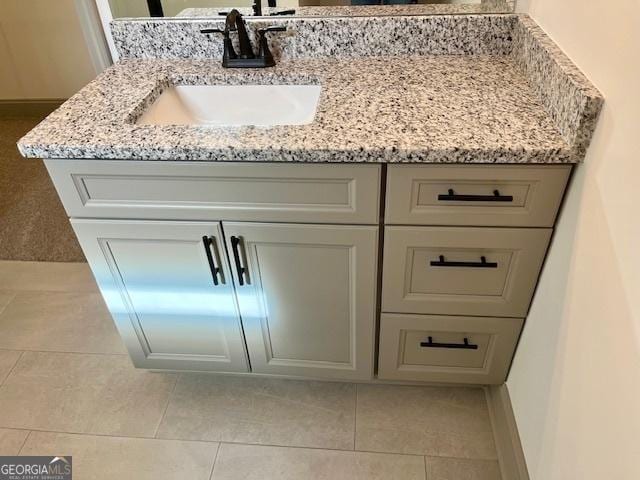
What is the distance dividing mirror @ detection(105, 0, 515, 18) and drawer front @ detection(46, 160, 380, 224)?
0.61 m

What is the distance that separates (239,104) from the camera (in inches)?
55.2

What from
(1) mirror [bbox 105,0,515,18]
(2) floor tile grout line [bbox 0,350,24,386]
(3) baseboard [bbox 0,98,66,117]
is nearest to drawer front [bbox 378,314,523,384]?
(1) mirror [bbox 105,0,515,18]

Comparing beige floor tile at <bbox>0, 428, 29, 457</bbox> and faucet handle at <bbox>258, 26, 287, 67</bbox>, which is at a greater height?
faucet handle at <bbox>258, 26, 287, 67</bbox>

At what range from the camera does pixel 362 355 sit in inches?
56.2

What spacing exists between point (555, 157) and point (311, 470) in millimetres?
1046

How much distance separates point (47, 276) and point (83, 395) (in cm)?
72

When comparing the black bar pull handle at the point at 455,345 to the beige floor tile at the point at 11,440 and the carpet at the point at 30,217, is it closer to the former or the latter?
the beige floor tile at the point at 11,440

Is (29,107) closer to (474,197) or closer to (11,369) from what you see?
(11,369)

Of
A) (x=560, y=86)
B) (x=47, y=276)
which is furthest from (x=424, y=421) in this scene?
(x=47, y=276)

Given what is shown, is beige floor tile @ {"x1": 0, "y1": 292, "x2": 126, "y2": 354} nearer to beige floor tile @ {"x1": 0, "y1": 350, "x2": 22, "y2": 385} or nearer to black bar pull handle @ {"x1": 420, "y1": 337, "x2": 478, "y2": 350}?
beige floor tile @ {"x1": 0, "y1": 350, "x2": 22, "y2": 385}

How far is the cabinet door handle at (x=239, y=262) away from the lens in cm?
119

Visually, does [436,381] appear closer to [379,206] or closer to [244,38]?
[379,206]

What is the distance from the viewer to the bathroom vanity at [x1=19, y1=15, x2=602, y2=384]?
3.38 feet

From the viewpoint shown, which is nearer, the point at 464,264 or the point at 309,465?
the point at 464,264
